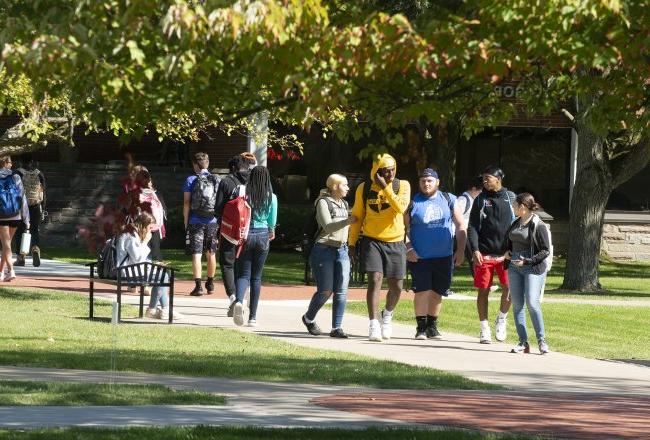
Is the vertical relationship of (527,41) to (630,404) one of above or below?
above

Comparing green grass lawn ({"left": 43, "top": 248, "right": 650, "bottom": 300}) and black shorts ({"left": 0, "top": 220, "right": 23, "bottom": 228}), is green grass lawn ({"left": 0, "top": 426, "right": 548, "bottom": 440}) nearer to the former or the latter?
black shorts ({"left": 0, "top": 220, "right": 23, "bottom": 228})

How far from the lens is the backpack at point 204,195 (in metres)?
18.7

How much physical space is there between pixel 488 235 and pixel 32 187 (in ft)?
39.0

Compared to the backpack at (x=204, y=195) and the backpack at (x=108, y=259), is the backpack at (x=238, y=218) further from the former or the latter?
the backpack at (x=204, y=195)

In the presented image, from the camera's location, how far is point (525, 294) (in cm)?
1449

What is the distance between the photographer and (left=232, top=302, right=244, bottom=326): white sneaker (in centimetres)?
1572

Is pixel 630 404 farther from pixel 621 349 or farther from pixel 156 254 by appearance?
pixel 156 254

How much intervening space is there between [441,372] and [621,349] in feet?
12.5

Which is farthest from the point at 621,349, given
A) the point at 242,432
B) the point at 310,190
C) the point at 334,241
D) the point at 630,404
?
the point at 310,190

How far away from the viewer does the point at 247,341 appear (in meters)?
14.4

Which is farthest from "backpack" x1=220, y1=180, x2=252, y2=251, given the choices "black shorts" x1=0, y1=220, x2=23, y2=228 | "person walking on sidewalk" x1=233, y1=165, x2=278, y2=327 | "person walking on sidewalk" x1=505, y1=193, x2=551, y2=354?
"black shorts" x1=0, y1=220, x2=23, y2=228

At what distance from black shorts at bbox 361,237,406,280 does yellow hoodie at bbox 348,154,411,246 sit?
7 centimetres

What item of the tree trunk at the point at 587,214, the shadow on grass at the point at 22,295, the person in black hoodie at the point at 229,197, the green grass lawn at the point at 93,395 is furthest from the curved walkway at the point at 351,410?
the tree trunk at the point at 587,214

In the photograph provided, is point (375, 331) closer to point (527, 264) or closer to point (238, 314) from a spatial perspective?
point (238, 314)
